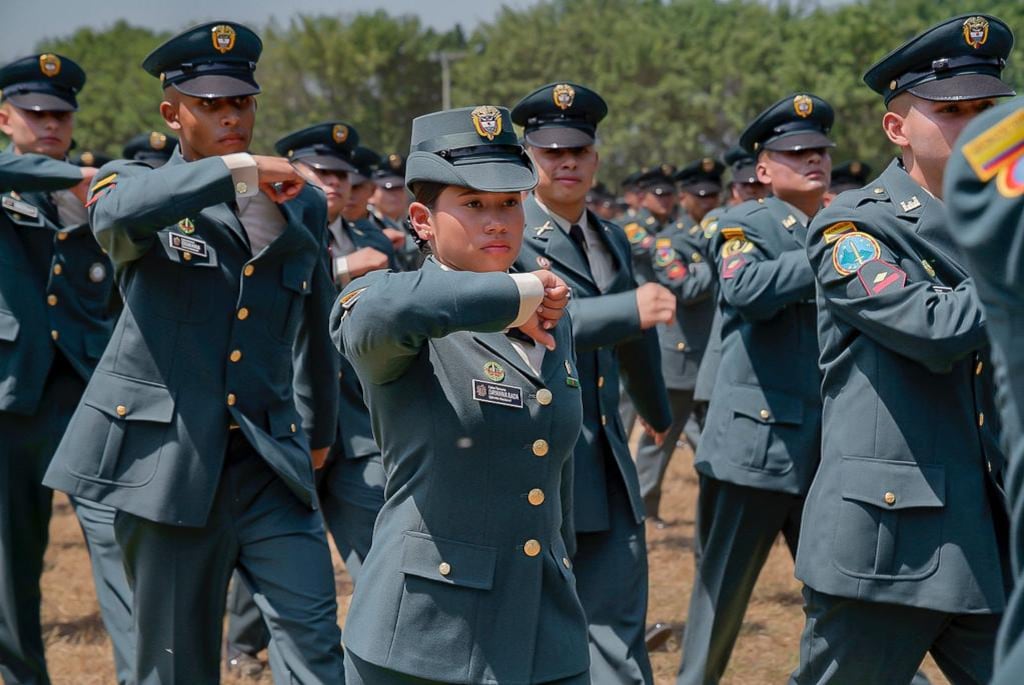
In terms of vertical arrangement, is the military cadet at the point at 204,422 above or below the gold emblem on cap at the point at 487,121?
below

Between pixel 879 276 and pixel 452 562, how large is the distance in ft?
4.60

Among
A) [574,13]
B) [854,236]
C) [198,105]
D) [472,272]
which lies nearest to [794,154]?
[854,236]

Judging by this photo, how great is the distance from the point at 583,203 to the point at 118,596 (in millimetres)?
2391

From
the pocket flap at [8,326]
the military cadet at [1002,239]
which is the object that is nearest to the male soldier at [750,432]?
the pocket flap at [8,326]

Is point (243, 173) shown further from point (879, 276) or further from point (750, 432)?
point (750, 432)

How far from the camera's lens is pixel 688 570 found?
8.14m

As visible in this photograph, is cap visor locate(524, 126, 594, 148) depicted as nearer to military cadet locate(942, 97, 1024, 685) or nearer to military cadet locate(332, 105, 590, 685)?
military cadet locate(332, 105, 590, 685)

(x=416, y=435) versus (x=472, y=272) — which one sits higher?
(x=472, y=272)

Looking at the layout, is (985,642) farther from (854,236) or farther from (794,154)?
(794,154)

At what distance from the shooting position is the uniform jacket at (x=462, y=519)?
3.01 metres

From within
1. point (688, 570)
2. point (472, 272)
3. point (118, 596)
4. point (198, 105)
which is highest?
point (198, 105)

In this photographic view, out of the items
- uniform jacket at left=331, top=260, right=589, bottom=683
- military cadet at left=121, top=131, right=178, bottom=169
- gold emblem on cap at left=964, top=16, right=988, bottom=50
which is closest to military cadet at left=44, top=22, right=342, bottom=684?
uniform jacket at left=331, top=260, right=589, bottom=683

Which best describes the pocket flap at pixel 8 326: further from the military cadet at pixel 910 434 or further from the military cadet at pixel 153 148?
the military cadet at pixel 910 434

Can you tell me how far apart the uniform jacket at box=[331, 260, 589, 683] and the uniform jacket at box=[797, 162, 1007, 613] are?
991 millimetres
